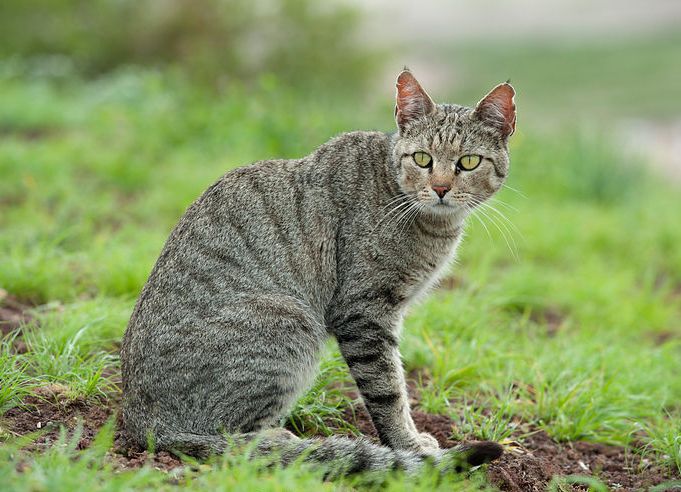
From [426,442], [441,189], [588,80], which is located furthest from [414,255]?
[588,80]

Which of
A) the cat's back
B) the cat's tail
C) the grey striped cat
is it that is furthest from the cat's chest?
the cat's tail

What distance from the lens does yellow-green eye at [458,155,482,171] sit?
386 centimetres

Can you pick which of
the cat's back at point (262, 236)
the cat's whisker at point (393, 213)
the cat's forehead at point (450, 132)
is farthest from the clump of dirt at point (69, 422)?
the cat's forehead at point (450, 132)

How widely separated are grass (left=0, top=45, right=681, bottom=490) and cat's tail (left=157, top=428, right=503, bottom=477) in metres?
0.07

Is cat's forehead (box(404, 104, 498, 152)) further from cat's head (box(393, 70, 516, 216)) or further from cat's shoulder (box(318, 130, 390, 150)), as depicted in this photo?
cat's shoulder (box(318, 130, 390, 150))

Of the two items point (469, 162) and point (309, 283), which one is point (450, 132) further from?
point (309, 283)

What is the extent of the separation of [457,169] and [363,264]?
0.65 m

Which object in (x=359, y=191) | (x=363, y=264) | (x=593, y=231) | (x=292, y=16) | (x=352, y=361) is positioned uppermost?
(x=292, y=16)

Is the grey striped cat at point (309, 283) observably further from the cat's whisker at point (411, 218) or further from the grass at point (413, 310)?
the grass at point (413, 310)

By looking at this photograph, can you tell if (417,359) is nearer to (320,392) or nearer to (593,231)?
(320,392)

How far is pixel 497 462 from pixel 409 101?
1.76 m

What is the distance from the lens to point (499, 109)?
12.8 feet

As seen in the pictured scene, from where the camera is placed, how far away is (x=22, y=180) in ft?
22.9

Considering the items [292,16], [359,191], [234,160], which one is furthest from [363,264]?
[292,16]
